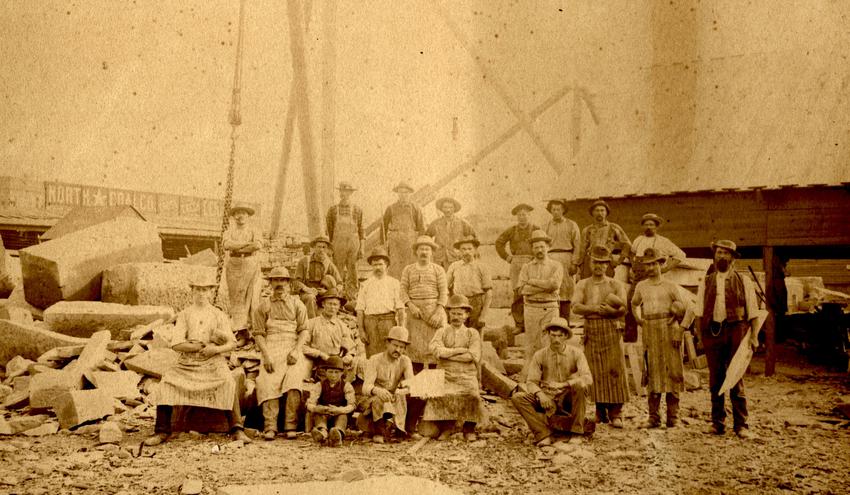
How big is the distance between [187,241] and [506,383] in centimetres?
1134

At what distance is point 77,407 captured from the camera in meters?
6.98

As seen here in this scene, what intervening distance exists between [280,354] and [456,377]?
1.88 m

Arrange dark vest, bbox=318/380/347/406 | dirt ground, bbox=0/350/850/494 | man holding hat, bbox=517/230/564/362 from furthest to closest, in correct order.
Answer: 1. man holding hat, bbox=517/230/564/362
2. dark vest, bbox=318/380/347/406
3. dirt ground, bbox=0/350/850/494

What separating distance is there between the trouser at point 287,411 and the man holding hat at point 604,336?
3.12 m

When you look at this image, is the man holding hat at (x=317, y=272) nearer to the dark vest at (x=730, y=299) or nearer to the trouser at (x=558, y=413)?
the trouser at (x=558, y=413)

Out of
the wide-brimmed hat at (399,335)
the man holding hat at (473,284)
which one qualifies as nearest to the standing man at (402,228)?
the man holding hat at (473,284)

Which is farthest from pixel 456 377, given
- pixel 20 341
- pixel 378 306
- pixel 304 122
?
pixel 304 122

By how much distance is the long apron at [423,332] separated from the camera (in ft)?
25.3

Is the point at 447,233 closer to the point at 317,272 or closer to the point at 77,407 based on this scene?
the point at 317,272

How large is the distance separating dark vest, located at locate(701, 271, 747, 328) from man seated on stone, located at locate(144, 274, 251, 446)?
15.7 feet

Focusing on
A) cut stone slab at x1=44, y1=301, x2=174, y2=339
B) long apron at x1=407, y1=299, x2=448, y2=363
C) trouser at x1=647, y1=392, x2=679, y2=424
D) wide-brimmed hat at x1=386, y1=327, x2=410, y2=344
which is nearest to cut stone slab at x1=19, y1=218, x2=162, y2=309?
cut stone slab at x1=44, y1=301, x2=174, y2=339

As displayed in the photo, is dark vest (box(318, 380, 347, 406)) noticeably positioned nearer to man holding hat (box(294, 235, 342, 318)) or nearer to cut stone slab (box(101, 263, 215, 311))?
man holding hat (box(294, 235, 342, 318))

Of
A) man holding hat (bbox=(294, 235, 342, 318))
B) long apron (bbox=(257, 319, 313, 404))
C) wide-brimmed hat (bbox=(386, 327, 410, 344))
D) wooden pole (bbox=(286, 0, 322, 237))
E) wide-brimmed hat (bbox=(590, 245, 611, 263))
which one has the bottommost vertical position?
long apron (bbox=(257, 319, 313, 404))

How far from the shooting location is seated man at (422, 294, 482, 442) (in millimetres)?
6734
